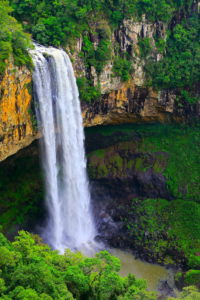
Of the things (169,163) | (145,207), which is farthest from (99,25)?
(145,207)

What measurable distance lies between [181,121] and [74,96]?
36.5 feet

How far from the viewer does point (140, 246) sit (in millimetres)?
21094

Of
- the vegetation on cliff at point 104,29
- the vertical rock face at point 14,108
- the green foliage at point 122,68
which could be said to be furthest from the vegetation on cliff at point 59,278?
the green foliage at point 122,68

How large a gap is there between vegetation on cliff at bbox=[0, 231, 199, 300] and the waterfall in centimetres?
712

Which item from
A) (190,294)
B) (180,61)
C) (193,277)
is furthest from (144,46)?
(190,294)

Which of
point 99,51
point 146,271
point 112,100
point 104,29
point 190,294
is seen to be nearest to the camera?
point 190,294

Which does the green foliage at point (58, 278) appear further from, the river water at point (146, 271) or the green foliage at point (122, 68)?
the green foliage at point (122, 68)

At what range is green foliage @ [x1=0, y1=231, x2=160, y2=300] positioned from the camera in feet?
32.5

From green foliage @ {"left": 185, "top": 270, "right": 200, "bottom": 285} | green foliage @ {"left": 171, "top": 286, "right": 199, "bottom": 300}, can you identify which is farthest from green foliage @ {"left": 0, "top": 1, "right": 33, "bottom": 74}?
green foliage @ {"left": 185, "top": 270, "right": 200, "bottom": 285}

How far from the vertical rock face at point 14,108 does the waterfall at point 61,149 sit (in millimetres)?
730

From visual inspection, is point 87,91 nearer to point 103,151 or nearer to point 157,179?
point 103,151

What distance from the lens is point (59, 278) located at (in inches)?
443

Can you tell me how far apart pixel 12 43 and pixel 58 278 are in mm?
12214

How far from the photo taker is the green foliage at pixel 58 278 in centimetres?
991
